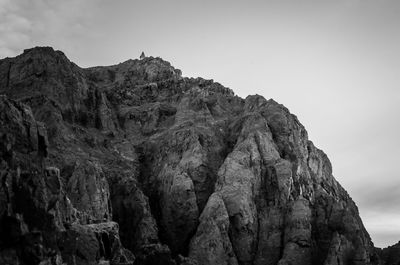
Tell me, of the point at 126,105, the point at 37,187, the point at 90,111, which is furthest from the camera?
the point at 126,105

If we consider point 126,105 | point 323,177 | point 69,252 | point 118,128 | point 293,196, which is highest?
point 126,105

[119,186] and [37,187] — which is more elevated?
[119,186]

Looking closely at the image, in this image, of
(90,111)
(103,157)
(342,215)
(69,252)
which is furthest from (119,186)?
(342,215)

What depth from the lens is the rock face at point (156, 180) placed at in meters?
68.0

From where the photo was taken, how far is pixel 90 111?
142 m

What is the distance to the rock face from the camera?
223 ft

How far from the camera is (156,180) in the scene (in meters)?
126

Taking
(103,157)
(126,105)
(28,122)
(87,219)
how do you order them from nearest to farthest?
(28,122) < (87,219) < (103,157) < (126,105)

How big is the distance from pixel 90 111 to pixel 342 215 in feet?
250

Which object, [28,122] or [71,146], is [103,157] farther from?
[28,122]

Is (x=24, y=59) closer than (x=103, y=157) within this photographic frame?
No

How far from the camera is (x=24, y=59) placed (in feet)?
479

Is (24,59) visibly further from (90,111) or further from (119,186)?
(119,186)

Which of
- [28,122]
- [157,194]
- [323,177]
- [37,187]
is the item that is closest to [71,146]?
[157,194]
